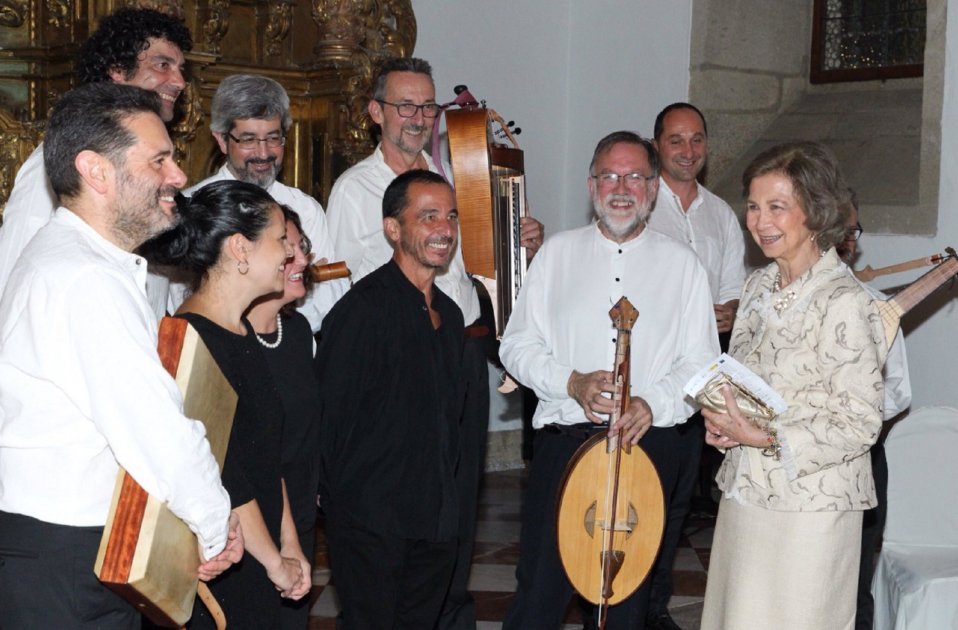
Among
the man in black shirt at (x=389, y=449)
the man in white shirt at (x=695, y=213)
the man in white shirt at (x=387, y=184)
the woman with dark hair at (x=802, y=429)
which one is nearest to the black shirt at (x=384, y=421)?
the man in black shirt at (x=389, y=449)

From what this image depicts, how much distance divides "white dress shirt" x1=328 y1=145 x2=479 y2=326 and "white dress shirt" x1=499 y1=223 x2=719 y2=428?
55 cm

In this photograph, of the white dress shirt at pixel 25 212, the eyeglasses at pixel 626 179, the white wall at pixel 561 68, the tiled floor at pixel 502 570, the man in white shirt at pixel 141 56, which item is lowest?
the tiled floor at pixel 502 570

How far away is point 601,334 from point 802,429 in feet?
3.22

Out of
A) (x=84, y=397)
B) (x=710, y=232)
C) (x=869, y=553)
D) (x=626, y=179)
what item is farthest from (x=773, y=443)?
(x=710, y=232)

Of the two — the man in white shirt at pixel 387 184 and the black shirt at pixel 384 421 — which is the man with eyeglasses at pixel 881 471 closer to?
the man in white shirt at pixel 387 184

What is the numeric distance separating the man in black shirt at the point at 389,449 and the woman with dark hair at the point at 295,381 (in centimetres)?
20

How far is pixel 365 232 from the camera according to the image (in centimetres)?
468

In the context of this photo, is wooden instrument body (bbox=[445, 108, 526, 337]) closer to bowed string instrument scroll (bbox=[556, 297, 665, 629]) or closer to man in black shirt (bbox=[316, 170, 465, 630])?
man in black shirt (bbox=[316, 170, 465, 630])

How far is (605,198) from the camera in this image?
405 centimetres

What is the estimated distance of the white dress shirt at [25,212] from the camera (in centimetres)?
322

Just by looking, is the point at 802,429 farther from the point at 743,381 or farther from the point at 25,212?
the point at 25,212

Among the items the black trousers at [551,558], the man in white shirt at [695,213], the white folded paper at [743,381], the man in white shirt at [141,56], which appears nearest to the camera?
the white folded paper at [743,381]

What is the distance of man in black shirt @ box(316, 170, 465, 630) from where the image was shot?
374cm

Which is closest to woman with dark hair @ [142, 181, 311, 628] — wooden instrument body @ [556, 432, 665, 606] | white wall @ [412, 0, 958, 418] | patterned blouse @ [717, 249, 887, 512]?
wooden instrument body @ [556, 432, 665, 606]
